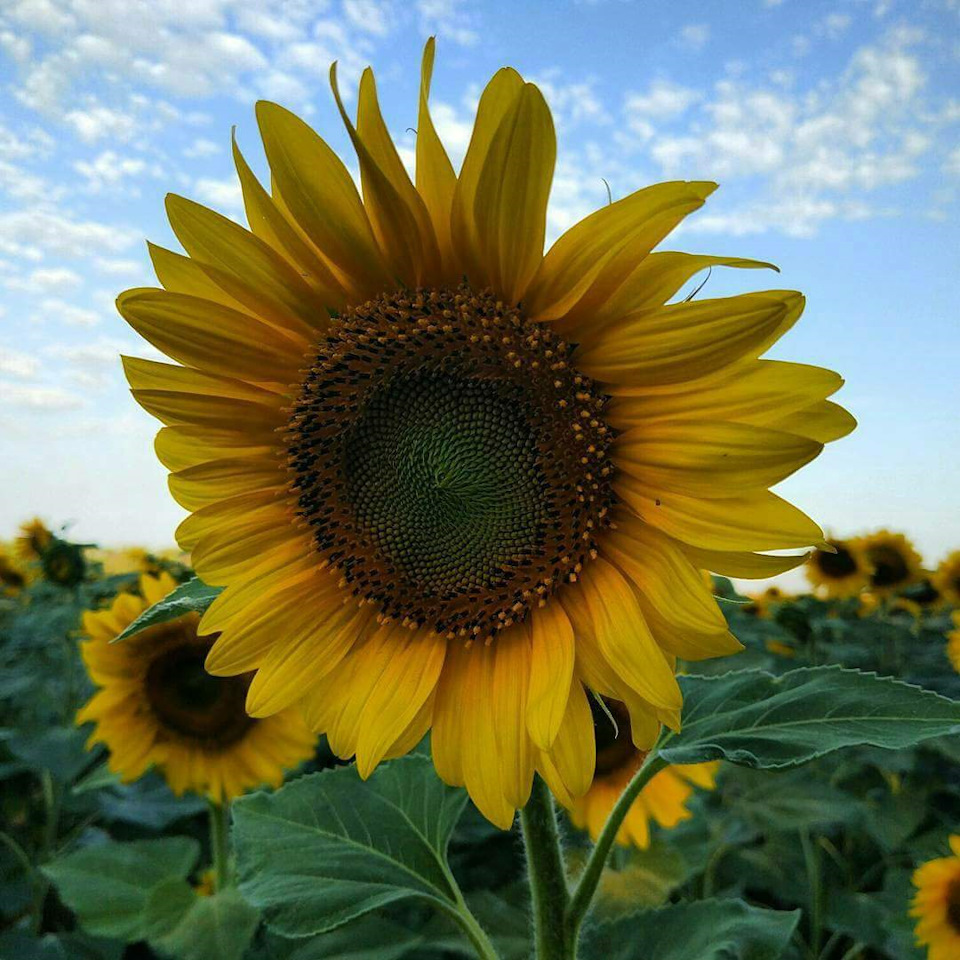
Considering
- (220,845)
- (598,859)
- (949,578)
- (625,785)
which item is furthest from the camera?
(949,578)

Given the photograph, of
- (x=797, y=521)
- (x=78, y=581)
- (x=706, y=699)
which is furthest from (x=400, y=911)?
(x=78, y=581)

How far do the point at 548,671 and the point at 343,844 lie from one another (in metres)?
0.82

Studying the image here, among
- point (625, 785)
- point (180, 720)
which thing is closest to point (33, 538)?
point (180, 720)

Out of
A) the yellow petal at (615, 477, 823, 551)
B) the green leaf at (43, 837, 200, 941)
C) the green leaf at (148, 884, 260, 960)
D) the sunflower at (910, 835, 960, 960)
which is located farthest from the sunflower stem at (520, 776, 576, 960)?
the green leaf at (43, 837, 200, 941)

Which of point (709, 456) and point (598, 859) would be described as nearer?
point (709, 456)

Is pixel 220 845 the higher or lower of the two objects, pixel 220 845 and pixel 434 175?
the lower

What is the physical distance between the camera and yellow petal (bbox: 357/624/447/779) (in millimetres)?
1617

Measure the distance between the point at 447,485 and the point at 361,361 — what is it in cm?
29

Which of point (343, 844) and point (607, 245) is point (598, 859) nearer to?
point (343, 844)

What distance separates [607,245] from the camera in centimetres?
140

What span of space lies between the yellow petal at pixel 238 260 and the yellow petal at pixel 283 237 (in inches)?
0.8

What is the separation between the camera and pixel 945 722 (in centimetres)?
149

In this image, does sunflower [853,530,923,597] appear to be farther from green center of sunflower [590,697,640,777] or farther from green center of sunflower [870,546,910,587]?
green center of sunflower [590,697,640,777]

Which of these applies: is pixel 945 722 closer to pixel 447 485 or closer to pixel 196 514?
pixel 447 485
